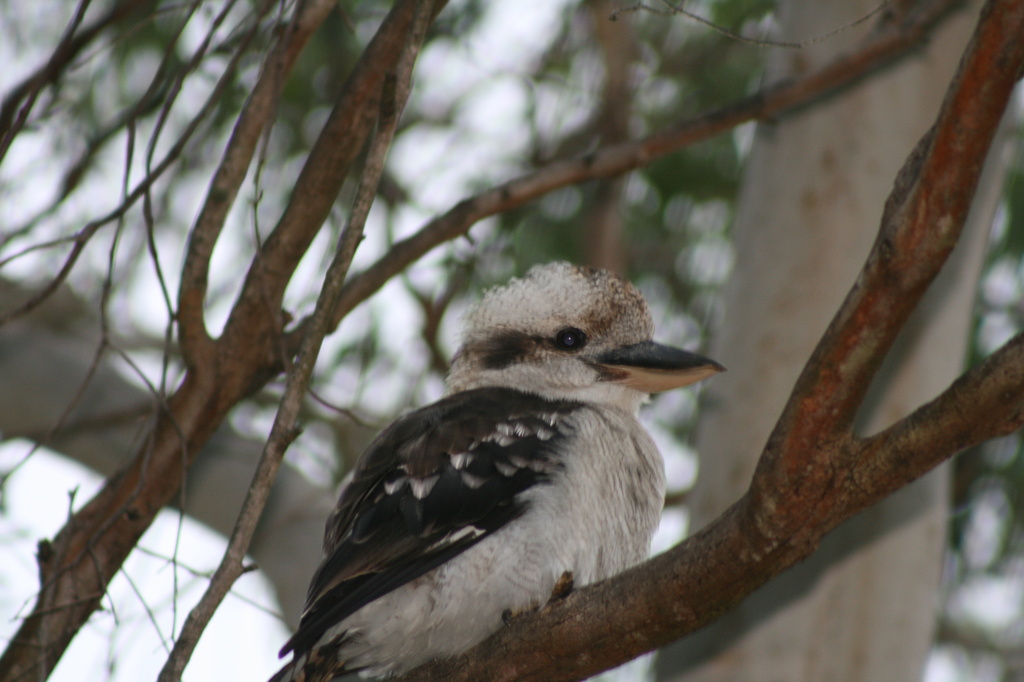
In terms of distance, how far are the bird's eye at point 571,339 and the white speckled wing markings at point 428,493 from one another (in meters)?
0.22

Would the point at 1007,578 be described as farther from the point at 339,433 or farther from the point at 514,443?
the point at 514,443

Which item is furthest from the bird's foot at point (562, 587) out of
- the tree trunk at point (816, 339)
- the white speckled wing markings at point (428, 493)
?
the tree trunk at point (816, 339)

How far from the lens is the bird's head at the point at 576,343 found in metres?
2.22

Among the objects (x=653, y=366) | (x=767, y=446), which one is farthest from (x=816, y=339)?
(x=767, y=446)

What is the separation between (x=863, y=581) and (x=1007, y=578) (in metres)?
1.43

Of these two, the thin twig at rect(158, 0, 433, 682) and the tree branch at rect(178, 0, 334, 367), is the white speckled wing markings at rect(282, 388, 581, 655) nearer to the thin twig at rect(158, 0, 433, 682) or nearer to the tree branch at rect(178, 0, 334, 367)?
the thin twig at rect(158, 0, 433, 682)

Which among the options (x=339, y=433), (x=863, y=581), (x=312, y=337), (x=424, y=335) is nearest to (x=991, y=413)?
(x=312, y=337)

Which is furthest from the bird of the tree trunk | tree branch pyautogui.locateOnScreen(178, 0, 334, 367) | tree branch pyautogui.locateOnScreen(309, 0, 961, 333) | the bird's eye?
the tree trunk

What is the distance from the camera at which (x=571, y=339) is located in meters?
2.29

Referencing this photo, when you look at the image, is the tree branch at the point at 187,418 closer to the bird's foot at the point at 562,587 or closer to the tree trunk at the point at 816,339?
the bird's foot at the point at 562,587

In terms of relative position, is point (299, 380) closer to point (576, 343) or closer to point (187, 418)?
point (187, 418)

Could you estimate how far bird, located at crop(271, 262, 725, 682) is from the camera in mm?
1699

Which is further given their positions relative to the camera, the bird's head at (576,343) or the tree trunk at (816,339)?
the tree trunk at (816,339)

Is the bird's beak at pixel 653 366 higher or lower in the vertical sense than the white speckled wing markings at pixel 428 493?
higher
